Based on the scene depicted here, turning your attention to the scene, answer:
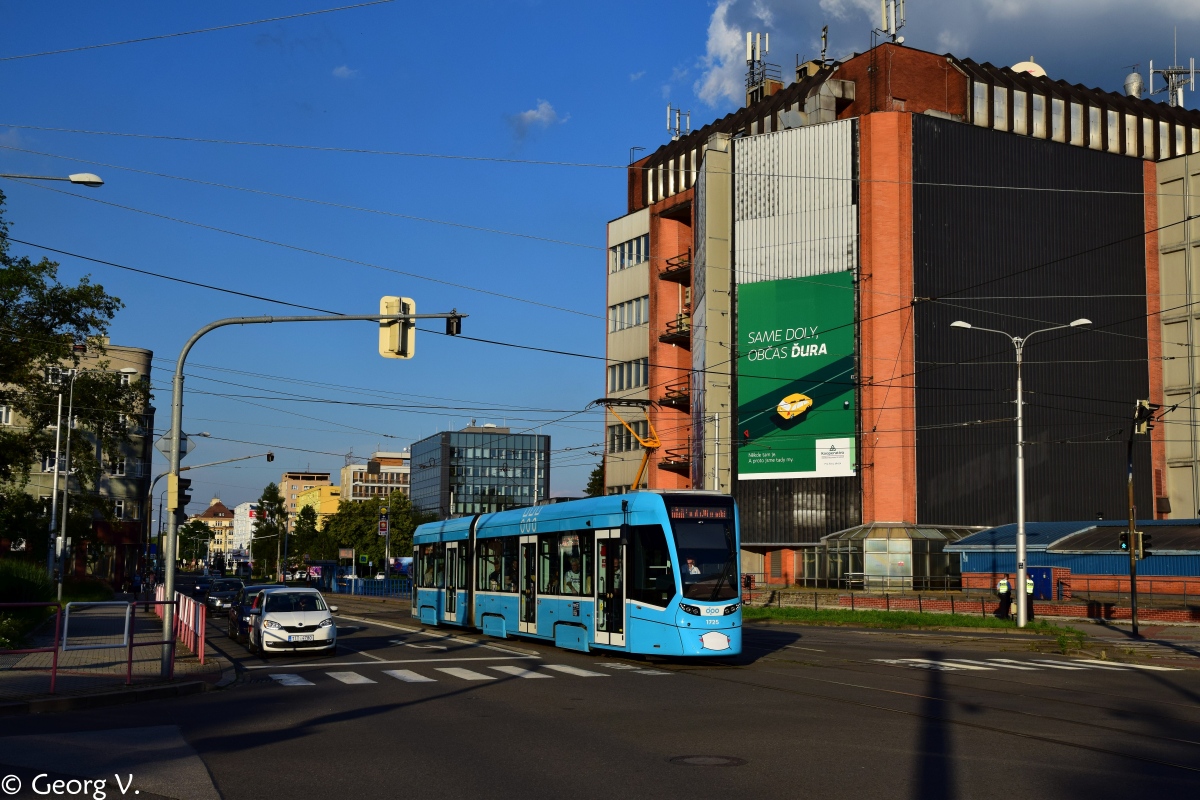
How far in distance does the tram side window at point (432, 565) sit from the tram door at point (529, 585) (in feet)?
23.7

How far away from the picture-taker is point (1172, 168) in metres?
68.7

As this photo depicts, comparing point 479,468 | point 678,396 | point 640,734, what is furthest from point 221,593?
point 479,468

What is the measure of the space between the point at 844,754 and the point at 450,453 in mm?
168331

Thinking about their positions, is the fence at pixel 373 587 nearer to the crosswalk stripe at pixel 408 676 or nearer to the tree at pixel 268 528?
the crosswalk stripe at pixel 408 676

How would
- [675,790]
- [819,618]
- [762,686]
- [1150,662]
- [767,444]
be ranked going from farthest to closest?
[767,444] < [819,618] < [1150,662] < [762,686] < [675,790]

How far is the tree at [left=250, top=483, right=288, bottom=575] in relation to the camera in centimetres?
15475

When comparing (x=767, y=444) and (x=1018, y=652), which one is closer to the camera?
(x=1018, y=652)

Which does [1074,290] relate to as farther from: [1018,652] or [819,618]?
[1018,652]

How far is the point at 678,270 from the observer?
75.8 meters

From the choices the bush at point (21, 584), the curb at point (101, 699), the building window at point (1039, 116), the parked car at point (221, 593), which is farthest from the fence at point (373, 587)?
the curb at point (101, 699)

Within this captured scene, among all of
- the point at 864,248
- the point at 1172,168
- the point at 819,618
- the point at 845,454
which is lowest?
the point at 819,618

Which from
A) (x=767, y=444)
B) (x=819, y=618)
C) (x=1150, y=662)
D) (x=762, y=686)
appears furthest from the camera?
(x=767, y=444)

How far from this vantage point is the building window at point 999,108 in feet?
212

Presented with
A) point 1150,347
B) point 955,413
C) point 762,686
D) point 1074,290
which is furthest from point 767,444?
point 762,686
